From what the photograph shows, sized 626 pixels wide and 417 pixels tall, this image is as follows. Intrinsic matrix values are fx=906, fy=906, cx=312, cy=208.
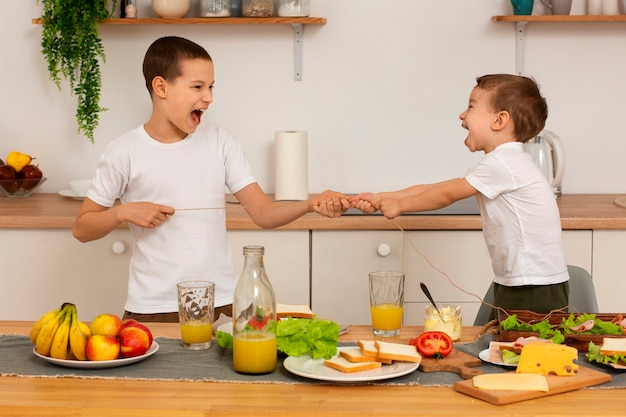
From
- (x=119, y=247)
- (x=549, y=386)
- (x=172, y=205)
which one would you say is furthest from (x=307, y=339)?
(x=119, y=247)

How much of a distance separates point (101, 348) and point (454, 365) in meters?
0.64

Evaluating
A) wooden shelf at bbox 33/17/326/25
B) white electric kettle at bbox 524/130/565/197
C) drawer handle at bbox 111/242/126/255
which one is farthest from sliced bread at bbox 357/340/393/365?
wooden shelf at bbox 33/17/326/25

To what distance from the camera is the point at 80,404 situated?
4.80 feet

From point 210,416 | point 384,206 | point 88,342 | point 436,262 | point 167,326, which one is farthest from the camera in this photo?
point 436,262

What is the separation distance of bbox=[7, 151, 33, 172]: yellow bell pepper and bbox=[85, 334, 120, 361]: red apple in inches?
75.6

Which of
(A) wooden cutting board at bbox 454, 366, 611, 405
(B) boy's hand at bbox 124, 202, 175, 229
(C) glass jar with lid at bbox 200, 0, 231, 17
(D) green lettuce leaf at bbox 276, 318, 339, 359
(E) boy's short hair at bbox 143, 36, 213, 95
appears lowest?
(A) wooden cutting board at bbox 454, 366, 611, 405

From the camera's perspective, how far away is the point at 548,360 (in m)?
1.58

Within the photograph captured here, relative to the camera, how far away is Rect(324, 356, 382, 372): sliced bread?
5.19 ft

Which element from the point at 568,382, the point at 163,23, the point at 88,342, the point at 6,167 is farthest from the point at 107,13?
the point at 568,382

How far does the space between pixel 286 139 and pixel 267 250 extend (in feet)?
1.50

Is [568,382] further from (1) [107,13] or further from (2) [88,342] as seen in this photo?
(1) [107,13]

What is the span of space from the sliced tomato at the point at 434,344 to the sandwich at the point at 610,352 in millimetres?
260

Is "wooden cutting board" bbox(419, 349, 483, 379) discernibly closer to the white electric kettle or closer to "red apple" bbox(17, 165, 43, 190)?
the white electric kettle

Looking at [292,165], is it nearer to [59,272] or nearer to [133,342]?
[59,272]
